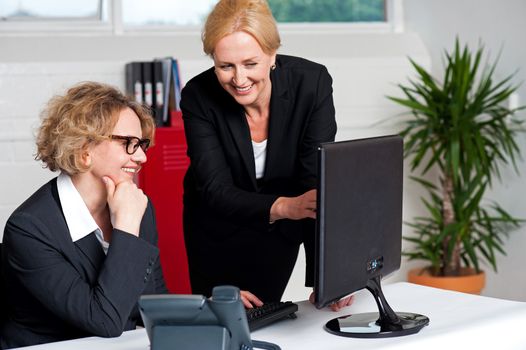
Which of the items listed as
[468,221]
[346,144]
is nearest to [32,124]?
[468,221]

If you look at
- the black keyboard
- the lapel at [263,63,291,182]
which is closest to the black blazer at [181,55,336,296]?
the lapel at [263,63,291,182]

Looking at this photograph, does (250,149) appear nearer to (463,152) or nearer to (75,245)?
(75,245)

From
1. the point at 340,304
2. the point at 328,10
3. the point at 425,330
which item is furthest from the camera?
the point at 328,10

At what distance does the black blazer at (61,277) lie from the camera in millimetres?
2145

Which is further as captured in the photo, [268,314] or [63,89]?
[63,89]

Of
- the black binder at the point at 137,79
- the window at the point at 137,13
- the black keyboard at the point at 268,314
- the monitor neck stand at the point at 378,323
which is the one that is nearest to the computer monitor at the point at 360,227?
the monitor neck stand at the point at 378,323

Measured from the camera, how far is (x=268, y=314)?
7.26 feet

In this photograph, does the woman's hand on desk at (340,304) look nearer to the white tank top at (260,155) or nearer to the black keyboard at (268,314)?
the black keyboard at (268,314)

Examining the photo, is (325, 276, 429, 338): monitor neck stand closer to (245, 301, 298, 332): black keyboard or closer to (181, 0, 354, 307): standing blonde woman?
(245, 301, 298, 332): black keyboard

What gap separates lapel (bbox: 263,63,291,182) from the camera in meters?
2.72

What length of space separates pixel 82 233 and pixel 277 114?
75 cm

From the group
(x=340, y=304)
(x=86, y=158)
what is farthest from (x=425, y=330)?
(x=86, y=158)

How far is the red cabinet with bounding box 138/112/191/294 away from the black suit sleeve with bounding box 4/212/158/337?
217cm

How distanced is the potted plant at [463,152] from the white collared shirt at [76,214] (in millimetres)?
2801
